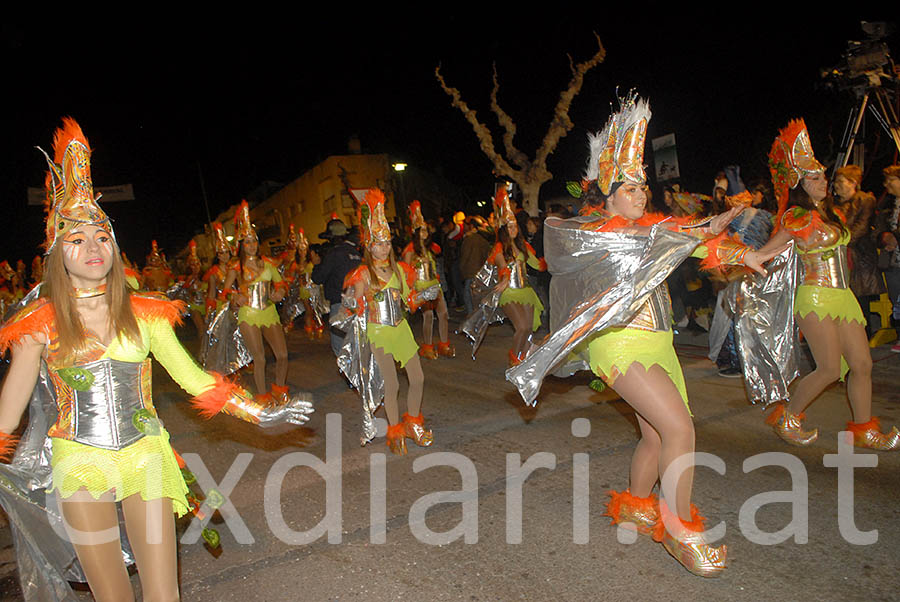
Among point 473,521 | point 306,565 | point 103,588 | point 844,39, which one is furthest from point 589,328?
point 844,39

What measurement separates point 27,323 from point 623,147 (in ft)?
9.32

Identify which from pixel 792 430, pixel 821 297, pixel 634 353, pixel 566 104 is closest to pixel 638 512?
pixel 634 353

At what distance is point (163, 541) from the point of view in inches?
94.3

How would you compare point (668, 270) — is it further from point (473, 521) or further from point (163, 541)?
point (163, 541)

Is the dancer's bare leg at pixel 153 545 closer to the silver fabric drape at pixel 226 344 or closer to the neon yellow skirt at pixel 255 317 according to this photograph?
the neon yellow skirt at pixel 255 317

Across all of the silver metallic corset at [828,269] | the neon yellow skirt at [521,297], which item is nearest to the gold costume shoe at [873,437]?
the silver metallic corset at [828,269]

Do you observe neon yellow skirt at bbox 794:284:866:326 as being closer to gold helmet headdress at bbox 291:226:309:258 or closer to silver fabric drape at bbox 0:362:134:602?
silver fabric drape at bbox 0:362:134:602

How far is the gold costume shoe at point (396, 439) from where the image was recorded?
5359 mm

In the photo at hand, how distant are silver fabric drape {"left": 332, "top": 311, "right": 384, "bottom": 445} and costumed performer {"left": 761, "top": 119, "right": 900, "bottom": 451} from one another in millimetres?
3243

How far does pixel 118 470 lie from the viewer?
2.42 meters

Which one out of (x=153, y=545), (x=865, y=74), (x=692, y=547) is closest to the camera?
(x=153, y=545)

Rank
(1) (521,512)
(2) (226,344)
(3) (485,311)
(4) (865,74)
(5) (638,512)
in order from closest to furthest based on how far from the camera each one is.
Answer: (5) (638,512)
(1) (521,512)
(2) (226,344)
(4) (865,74)
(3) (485,311)

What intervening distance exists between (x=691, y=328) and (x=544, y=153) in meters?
8.35

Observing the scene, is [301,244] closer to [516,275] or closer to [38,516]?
[516,275]
